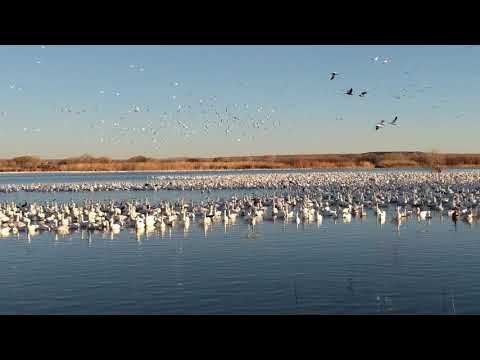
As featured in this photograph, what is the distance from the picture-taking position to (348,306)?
29.9ft

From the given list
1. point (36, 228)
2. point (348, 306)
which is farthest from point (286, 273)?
point (36, 228)

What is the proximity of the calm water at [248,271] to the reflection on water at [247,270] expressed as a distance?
0.08ft

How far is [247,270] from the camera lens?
12508 millimetres

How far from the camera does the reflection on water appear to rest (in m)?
9.43

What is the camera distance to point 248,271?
40.6 ft

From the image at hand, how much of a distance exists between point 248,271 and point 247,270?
0.13 metres

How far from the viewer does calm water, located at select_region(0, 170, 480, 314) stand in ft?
30.9

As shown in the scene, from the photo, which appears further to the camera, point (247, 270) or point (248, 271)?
point (247, 270)

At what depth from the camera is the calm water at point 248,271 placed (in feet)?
30.9

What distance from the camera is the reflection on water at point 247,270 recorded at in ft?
30.9

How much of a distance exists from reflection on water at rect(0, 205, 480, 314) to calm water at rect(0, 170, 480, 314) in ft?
0.08
